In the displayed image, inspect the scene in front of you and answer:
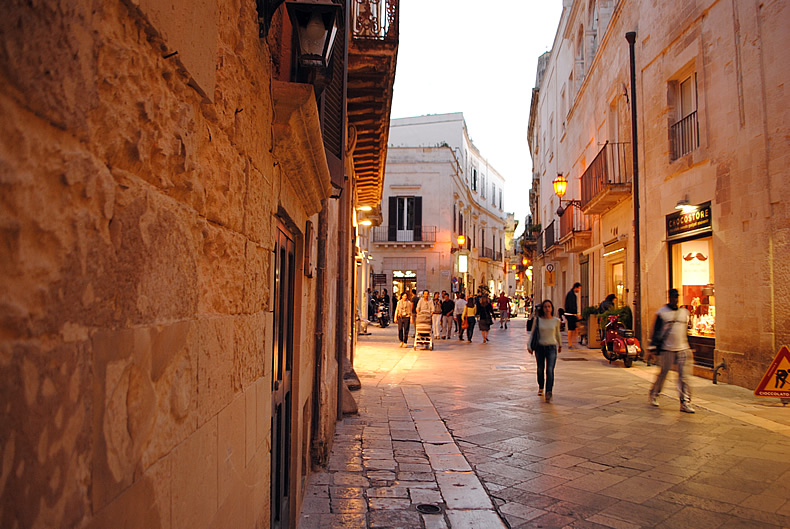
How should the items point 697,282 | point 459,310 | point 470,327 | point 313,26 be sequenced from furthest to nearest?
point 459,310, point 470,327, point 697,282, point 313,26

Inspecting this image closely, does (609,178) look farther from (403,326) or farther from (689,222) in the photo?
(403,326)

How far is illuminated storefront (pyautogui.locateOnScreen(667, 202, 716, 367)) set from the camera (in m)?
11.1

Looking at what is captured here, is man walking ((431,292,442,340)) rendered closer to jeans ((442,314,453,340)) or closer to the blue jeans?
jeans ((442,314,453,340))

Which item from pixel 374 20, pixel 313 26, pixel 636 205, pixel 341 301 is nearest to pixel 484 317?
pixel 636 205

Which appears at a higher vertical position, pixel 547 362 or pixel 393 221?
pixel 393 221

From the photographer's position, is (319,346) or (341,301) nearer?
(319,346)

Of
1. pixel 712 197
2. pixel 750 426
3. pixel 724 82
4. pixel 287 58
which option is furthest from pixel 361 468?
pixel 724 82

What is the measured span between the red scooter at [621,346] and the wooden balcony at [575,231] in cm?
704

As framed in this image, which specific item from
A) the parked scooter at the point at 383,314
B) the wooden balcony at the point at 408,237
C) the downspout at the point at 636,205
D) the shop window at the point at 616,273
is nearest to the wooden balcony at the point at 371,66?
the downspout at the point at 636,205

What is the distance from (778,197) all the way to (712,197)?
5.68ft

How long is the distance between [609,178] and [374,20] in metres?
10.3

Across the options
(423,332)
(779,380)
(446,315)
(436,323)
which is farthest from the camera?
(446,315)

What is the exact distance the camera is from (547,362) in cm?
888

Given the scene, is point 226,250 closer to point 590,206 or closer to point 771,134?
point 771,134
